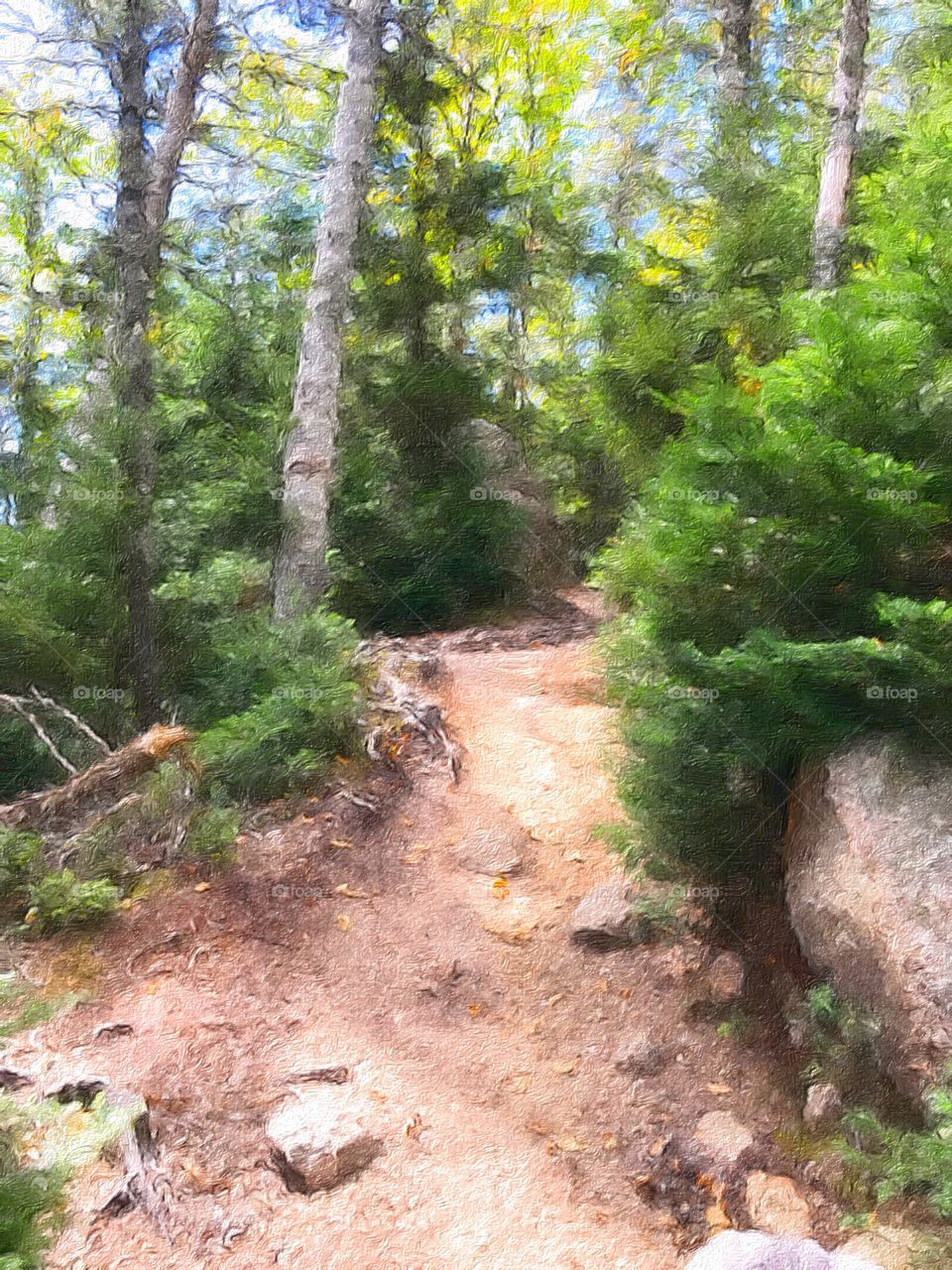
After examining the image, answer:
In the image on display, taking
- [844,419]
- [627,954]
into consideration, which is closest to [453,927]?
[627,954]

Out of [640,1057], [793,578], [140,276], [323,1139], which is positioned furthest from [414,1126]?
[140,276]

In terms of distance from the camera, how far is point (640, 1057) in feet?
16.1

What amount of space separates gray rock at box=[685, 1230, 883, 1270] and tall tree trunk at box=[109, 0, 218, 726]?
6.18m

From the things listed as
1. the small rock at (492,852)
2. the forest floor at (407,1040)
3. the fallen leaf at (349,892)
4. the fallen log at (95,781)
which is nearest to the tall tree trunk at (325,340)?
the fallen log at (95,781)

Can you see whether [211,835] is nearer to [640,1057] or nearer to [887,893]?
[640,1057]

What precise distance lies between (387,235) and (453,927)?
9.13 m

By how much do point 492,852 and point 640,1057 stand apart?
2280mm

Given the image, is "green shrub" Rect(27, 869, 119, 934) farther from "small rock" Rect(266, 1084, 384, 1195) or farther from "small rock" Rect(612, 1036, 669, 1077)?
"small rock" Rect(612, 1036, 669, 1077)

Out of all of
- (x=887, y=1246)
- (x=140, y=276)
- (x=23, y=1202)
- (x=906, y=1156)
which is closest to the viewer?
(x=23, y=1202)

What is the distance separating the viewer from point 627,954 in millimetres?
5672

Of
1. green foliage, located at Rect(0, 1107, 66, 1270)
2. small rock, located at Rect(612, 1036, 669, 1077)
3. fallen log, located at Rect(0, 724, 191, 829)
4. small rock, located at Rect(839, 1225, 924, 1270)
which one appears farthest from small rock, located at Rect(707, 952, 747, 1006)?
fallen log, located at Rect(0, 724, 191, 829)

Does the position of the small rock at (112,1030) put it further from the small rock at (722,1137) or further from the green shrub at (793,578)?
the green shrub at (793,578)

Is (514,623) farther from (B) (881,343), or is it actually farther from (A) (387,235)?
(B) (881,343)

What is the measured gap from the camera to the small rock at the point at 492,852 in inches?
267
